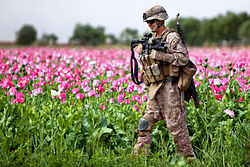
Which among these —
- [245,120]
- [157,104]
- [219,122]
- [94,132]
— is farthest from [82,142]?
[245,120]

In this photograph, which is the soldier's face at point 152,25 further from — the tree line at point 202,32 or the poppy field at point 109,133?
the tree line at point 202,32

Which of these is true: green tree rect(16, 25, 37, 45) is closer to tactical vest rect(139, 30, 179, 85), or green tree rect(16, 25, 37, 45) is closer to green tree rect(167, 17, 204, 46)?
green tree rect(167, 17, 204, 46)

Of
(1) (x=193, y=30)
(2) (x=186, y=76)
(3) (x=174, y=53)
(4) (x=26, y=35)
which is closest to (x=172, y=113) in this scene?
(2) (x=186, y=76)

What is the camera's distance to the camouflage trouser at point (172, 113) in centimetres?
337

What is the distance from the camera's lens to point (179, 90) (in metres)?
3.43

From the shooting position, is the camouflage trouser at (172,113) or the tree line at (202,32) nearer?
the camouflage trouser at (172,113)

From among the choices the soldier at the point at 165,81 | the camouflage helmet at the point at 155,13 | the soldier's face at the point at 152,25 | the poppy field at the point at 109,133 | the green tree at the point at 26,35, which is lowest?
the poppy field at the point at 109,133

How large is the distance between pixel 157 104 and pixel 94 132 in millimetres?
986

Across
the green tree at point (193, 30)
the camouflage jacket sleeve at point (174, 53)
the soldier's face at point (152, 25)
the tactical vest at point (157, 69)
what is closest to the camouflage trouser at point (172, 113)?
the tactical vest at point (157, 69)

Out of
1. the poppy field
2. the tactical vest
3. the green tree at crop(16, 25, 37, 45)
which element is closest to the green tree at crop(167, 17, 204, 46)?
the green tree at crop(16, 25, 37, 45)

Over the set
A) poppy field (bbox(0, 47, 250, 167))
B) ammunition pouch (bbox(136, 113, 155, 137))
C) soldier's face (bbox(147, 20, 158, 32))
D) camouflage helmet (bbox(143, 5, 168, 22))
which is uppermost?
camouflage helmet (bbox(143, 5, 168, 22))

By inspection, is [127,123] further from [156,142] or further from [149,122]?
[149,122]

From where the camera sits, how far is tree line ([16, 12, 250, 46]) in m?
31.7

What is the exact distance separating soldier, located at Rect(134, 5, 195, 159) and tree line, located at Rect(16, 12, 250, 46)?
27111 millimetres
